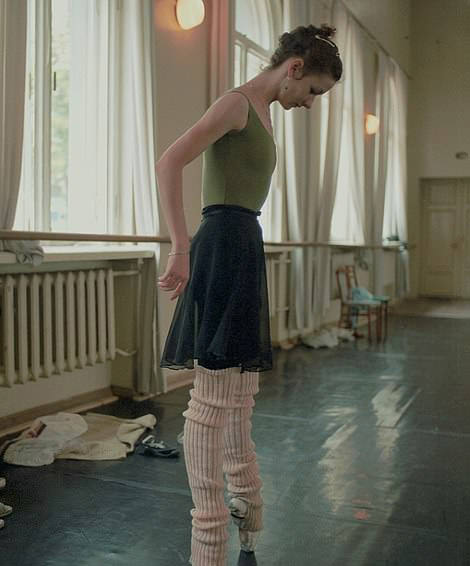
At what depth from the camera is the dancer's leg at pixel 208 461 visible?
63.9 inches

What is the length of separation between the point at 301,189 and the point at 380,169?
9.60 ft

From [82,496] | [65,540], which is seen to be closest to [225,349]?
[65,540]

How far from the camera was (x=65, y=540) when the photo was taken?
80.3 inches

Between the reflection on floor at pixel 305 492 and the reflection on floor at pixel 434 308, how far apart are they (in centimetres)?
464

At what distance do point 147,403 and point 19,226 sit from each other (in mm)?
1092

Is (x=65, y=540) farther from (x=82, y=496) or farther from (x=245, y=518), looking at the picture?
(x=245, y=518)

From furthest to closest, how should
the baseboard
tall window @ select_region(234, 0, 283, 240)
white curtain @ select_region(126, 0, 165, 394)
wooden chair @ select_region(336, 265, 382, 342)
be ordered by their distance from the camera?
wooden chair @ select_region(336, 265, 382, 342) < tall window @ select_region(234, 0, 283, 240) < white curtain @ select_region(126, 0, 165, 394) < the baseboard

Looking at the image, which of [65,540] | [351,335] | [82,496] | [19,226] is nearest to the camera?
[65,540]

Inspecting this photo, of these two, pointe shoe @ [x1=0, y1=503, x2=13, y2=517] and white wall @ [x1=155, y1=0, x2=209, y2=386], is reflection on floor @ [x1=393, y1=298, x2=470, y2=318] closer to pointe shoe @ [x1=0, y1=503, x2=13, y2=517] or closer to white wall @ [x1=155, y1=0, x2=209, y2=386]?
white wall @ [x1=155, y1=0, x2=209, y2=386]

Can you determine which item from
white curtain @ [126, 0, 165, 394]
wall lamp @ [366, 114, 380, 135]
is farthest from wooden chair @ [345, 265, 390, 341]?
white curtain @ [126, 0, 165, 394]

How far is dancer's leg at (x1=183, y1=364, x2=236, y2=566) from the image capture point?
63.9 inches

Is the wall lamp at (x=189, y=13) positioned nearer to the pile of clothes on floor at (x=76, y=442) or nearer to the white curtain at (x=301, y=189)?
the white curtain at (x=301, y=189)

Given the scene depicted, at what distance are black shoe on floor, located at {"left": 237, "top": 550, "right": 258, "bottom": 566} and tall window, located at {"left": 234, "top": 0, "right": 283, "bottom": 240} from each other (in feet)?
13.1

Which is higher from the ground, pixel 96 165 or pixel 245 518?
pixel 96 165
